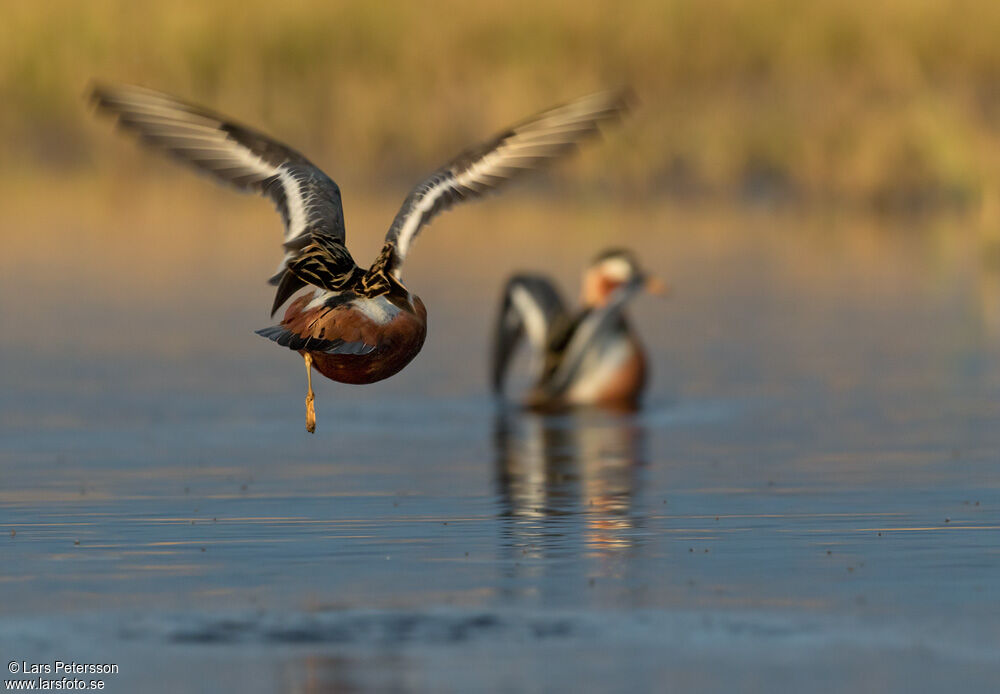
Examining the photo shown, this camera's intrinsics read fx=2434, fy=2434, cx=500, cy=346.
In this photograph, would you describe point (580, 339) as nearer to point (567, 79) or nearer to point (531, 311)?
point (531, 311)

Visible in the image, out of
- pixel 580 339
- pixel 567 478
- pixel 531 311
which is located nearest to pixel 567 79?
pixel 531 311

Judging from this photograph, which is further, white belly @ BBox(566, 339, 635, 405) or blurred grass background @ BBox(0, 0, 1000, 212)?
blurred grass background @ BBox(0, 0, 1000, 212)

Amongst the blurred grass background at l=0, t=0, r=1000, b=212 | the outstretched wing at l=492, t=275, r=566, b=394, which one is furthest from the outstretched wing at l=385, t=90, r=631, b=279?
the blurred grass background at l=0, t=0, r=1000, b=212

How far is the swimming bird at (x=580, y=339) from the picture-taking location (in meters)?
15.7

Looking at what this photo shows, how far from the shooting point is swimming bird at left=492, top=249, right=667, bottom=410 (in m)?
15.7

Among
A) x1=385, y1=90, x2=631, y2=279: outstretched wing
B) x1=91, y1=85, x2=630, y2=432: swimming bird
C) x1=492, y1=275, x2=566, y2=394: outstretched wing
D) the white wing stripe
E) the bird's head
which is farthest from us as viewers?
the bird's head

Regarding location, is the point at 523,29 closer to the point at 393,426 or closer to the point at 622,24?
the point at 622,24

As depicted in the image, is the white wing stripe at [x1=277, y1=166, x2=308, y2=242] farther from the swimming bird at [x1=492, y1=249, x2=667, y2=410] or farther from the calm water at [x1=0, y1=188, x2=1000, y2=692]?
the swimming bird at [x1=492, y1=249, x2=667, y2=410]

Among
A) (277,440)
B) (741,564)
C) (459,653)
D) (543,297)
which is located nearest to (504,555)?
(741,564)

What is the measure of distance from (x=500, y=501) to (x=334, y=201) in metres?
1.80

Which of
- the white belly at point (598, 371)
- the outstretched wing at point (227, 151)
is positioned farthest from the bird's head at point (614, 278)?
the outstretched wing at point (227, 151)

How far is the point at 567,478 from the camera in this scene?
1193 centimetres

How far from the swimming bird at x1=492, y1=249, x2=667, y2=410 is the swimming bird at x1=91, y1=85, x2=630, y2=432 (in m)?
5.38

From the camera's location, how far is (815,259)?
2412cm
